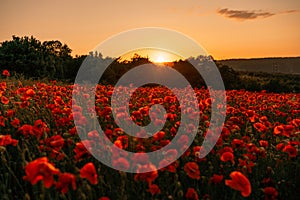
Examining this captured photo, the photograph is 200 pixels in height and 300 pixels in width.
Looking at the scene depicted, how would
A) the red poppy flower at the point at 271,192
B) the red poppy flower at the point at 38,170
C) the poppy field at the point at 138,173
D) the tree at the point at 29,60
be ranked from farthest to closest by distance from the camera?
1. the tree at the point at 29,60
2. the red poppy flower at the point at 271,192
3. the poppy field at the point at 138,173
4. the red poppy flower at the point at 38,170

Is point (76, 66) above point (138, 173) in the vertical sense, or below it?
above

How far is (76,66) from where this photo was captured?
81.5ft

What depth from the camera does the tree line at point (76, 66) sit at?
2191 cm

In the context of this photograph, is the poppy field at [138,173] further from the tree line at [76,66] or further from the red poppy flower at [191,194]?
the tree line at [76,66]

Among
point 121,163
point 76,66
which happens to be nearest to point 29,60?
point 76,66

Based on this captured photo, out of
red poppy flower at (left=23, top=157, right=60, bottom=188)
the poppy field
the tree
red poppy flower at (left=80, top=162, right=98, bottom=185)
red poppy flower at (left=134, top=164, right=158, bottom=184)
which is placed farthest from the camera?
the tree

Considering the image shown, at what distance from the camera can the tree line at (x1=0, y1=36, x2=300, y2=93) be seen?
71.9ft

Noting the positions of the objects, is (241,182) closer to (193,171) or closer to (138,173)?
(193,171)

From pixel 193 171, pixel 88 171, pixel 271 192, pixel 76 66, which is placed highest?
pixel 76 66

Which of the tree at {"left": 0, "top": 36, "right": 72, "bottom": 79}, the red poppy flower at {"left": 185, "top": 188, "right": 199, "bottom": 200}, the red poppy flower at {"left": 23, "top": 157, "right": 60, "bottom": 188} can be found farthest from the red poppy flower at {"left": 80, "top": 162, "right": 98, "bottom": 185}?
the tree at {"left": 0, "top": 36, "right": 72, "bottom": 79}

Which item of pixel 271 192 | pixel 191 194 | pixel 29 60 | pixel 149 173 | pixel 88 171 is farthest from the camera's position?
pixel 29 60

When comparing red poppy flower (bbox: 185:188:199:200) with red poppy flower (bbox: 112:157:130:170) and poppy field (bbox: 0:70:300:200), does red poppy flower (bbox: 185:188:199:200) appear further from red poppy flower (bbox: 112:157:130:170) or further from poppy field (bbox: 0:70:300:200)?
red poppy flower (bbox: 112:157:130:170)

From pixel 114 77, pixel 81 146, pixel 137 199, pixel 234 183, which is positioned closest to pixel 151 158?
pixel 137 199

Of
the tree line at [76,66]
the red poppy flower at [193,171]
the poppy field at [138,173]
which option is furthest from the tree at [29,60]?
the red poppy flower at [193,171]
